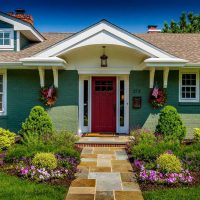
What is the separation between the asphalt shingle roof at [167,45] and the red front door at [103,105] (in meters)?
2.90

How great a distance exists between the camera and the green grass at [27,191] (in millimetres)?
5695

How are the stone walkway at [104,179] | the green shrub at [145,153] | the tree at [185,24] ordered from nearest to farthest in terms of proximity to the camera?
the stone walkway at [104,179] → the green shrub at [145,153] → the tree at [185,24]

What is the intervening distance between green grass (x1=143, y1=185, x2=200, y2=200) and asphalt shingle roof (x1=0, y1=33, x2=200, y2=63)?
6852 millimetres

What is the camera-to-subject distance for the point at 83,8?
15.3 metres

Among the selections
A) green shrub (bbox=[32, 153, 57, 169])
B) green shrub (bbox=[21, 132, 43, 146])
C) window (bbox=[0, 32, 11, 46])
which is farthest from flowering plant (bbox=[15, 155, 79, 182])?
window (bbox=[0, 32, 11, 46])

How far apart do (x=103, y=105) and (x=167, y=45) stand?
4307 mm

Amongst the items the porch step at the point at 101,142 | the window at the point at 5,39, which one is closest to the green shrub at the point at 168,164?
the porch step at the point at 101,142

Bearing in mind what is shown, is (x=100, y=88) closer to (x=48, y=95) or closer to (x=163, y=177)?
(x=48, y=95)

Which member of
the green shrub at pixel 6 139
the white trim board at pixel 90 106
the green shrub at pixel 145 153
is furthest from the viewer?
the white trim board at pixel 90 106

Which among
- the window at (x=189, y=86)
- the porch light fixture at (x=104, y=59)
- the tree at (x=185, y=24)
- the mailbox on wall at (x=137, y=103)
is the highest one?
the tree at (x=185, y=24)

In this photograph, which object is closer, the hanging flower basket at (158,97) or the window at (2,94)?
the hanging flower basket at (158,97)

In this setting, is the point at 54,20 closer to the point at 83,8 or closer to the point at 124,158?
the point at 83,8

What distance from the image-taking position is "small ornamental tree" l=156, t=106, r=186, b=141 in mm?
10797

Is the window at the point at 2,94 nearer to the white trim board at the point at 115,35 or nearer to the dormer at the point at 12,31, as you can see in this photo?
the dormer at the point at 12,31
